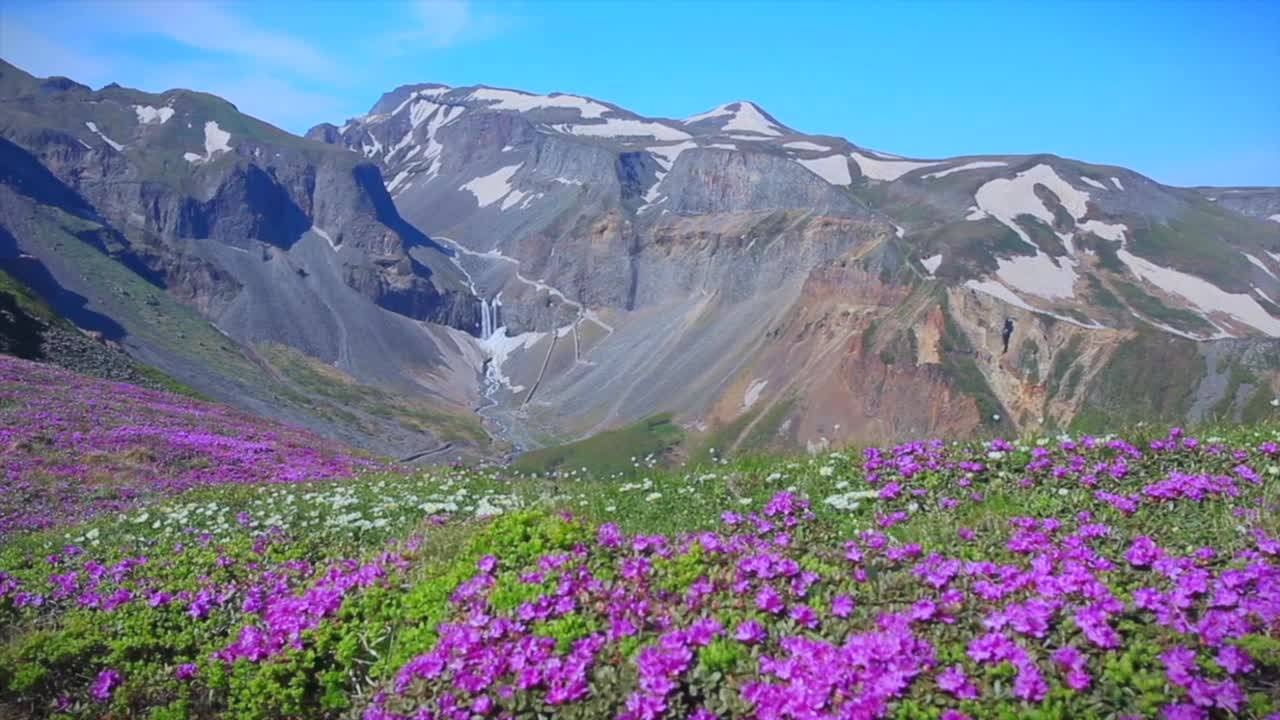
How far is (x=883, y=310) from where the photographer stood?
100250mm

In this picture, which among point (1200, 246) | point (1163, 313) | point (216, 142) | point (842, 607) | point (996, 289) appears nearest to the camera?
point (842, 607)

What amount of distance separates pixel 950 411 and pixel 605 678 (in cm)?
8237

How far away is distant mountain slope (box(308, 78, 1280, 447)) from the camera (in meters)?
84.9

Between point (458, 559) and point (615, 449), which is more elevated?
point (458, 559)

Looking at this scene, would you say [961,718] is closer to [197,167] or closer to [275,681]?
[275,681]

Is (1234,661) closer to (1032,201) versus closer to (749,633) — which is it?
(749,633)

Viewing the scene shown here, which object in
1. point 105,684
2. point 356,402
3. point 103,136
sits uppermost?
point 103,136

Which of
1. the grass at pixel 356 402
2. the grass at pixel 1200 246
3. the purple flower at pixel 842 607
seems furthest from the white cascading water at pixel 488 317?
the purple flower at pixel 842 607

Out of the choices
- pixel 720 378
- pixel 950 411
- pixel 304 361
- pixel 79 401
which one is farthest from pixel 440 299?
pixel 79 401

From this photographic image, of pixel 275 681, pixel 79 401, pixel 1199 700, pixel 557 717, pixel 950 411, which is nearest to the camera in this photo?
pixel 1199 700

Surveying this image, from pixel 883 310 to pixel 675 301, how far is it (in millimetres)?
67071

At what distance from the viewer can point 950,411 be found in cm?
8275

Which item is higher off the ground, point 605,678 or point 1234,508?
point 1234,508

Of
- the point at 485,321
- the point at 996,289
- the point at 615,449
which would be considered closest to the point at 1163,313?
the point at 996,289
